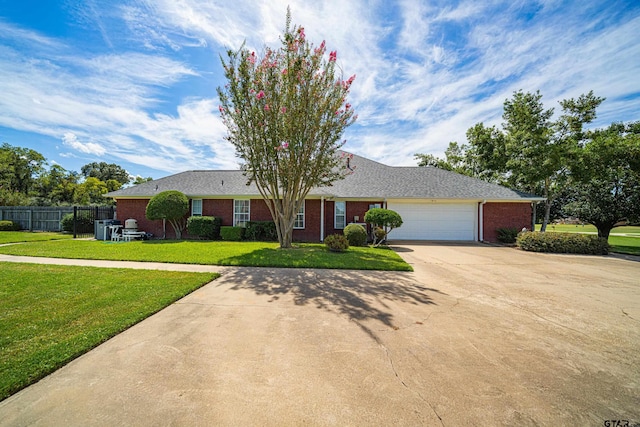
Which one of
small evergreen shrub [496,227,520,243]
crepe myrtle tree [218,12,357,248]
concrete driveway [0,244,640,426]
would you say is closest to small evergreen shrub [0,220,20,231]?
crepe myrtle tree [218,12,357,248]

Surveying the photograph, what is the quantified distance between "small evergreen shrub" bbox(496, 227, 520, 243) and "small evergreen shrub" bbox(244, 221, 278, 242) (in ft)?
41.5

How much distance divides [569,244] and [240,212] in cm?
1629

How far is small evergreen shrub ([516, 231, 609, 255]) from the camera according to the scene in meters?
11.1

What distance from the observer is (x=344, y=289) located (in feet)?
17.8

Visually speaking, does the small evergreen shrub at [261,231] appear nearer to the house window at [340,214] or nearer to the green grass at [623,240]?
the house window at [340,214]

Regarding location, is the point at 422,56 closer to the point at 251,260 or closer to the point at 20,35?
the point at 251,260

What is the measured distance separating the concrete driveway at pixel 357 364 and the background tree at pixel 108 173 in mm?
64354

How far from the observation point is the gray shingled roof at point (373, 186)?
14.5 meters

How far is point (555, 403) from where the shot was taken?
2.18 meters

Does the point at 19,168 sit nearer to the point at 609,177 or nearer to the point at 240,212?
the point at 240,212

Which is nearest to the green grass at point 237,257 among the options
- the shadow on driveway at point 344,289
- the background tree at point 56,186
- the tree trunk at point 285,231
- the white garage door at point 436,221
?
the shadow on driveway at point 344,289

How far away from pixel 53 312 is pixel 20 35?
31.7ft

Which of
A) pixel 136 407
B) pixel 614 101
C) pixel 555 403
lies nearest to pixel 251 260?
pixel 136 407

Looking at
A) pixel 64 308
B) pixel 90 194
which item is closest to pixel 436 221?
pixel 64 308
